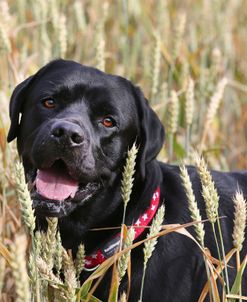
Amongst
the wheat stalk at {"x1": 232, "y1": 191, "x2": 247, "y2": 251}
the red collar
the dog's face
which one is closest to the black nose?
the dog's face

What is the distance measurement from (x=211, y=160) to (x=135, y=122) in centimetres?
149

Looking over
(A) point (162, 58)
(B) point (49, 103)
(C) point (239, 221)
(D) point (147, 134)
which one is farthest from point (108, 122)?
(A) point (162, 58)

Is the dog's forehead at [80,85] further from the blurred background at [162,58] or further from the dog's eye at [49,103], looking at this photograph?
the blurred background at [162,58]

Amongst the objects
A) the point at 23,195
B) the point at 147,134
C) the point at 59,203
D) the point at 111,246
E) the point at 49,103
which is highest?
the point at 23,195

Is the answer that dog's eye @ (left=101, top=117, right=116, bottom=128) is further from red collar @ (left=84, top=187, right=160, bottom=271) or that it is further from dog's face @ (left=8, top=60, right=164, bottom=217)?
red collar @ (left=84, top=187, right=160, bottom=271)

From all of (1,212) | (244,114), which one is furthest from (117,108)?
(244,114)

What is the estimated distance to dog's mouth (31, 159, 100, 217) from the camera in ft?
11.0

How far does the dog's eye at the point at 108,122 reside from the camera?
12.3 ft

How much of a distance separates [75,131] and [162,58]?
3.38 m

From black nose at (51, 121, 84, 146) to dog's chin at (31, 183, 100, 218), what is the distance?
27cm

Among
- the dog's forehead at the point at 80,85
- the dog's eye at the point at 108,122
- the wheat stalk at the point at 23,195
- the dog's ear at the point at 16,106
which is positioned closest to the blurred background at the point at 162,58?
the dog's ear at the point at 16,106

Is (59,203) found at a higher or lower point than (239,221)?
lower

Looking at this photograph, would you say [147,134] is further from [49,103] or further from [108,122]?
[49,103]

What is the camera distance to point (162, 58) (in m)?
6.58
